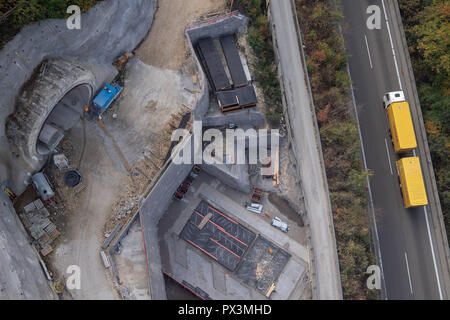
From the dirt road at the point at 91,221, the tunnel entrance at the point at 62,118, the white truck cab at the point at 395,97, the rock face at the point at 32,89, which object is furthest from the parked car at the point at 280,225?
the tunnel entrance at the point at 62,118

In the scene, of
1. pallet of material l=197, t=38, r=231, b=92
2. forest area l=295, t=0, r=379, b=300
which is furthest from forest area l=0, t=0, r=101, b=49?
forest area l=295, t=0, r=379, b=300

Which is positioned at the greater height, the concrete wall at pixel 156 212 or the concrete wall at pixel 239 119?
the concrete wall at pixel 239 119

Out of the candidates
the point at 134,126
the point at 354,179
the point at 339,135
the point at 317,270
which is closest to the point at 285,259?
the point at 317,270

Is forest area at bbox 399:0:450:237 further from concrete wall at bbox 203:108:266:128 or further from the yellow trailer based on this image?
concrete wall at bbox 203:108:266:128

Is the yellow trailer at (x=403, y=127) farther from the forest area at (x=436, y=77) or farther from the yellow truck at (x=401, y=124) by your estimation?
the forest area at (x=436, y=77)

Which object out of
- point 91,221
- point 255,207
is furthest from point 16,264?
point 255,207
